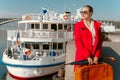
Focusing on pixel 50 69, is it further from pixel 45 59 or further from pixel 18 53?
pixel 18 53

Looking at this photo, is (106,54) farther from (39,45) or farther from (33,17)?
(33,17)

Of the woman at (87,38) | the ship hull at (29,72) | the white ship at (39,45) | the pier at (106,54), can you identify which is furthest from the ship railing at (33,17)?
the woman at (87,38)

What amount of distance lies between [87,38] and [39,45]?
49.1ft

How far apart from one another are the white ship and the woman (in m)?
12.7

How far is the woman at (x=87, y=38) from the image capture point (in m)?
3.16

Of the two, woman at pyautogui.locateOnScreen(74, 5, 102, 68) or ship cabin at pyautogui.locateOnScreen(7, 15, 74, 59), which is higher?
woman at pyautogui.locateOnScreen(74, 5, 102, 68)

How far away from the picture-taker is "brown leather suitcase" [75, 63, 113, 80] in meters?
2.90

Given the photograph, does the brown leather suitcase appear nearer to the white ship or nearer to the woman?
the woman

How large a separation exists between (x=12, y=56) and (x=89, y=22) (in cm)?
1437

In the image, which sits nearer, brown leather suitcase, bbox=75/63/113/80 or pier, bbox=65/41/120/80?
brown leather suitcase, bbox=75/63/113/80

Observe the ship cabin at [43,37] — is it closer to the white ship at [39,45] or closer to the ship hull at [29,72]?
the white ship at [39,45]

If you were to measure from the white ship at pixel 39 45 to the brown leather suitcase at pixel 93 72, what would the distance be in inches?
507

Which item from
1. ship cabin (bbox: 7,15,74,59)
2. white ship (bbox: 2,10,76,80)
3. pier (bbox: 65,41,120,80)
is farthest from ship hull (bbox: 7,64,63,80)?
pier (bbox: 65,41,120,80)

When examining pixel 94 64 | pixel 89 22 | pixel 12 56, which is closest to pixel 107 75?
pixel 94 64
